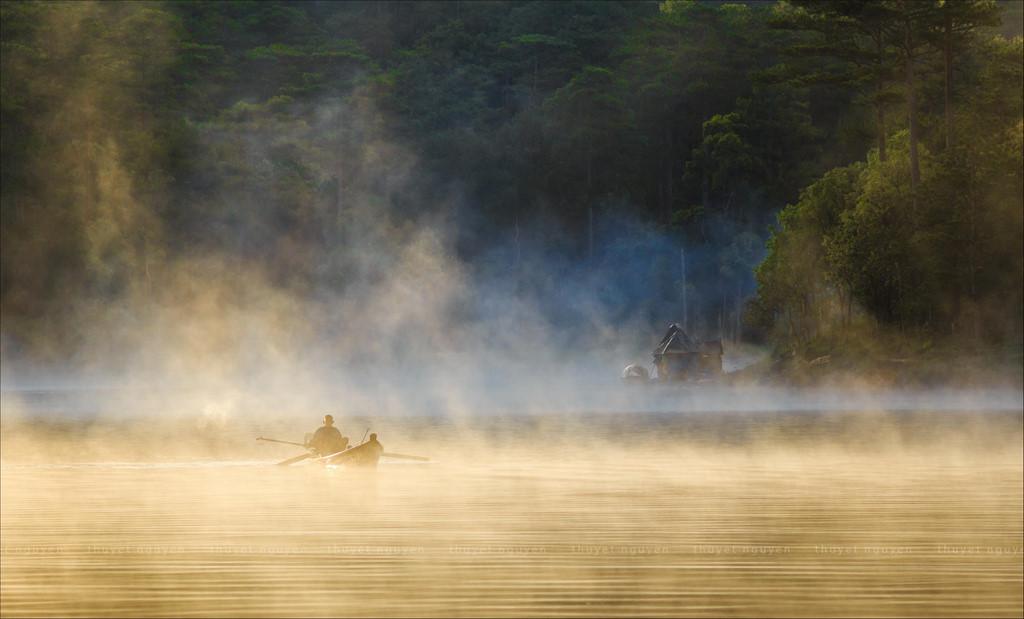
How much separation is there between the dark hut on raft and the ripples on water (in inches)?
2065

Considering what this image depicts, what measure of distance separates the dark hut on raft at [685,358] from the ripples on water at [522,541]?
52443mm

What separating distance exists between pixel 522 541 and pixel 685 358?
216ft

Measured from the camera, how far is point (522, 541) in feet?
66.9

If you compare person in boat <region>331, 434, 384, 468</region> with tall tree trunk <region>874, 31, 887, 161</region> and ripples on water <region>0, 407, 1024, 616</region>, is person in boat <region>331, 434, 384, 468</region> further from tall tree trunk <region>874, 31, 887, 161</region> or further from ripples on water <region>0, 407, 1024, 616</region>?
tall tree trunk <region>874, 31, 887, 161</region>

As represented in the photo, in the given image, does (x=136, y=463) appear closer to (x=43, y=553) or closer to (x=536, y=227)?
(x=43, y=553)

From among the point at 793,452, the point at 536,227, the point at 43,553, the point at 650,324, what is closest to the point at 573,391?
the point at 650,324

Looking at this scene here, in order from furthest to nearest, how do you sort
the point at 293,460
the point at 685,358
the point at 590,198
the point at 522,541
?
the point at 590,198, the point at 685,358, the point at 293,460, the point at 522,541

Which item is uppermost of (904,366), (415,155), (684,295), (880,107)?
(415,155)

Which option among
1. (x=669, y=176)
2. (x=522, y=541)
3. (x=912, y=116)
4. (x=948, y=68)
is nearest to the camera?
(x=522, y=541)

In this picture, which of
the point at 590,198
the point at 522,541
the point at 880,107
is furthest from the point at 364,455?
the point at 590,198

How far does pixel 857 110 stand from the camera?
11350 centimetres

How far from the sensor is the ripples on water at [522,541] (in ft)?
52.7

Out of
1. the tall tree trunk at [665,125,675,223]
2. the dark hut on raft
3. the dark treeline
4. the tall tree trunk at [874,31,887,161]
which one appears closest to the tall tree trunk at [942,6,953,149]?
the tall tree trunk at [874,31,887,161]

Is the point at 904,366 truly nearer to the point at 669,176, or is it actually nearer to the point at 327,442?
the point at 327,442
